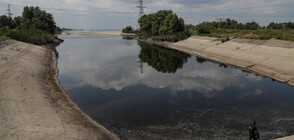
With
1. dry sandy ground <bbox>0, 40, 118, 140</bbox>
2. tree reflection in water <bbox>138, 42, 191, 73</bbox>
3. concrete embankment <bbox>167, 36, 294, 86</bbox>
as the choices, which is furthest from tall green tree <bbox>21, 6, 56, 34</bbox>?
dry sandy ground <bbox>0, 40, 118, 140</bbox>

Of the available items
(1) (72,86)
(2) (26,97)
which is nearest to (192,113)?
(2) (26,97)

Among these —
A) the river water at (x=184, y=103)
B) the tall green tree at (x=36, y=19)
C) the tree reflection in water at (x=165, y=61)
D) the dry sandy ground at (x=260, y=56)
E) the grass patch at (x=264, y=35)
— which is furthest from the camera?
the tall green tree at (x=36, y=19)

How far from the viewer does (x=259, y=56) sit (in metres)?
42.1

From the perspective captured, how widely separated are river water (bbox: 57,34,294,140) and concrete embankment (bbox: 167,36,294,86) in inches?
116

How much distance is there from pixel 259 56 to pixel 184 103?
98.0 feet

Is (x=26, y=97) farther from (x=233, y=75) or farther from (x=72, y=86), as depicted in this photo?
(x=233, y=75)

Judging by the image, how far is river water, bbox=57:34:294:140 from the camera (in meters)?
15.7

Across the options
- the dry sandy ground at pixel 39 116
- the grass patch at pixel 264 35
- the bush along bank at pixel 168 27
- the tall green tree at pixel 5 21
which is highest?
the tall green tree at pixel 5 21

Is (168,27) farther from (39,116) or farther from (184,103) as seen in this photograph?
(39,116)

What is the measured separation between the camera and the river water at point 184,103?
15.7m

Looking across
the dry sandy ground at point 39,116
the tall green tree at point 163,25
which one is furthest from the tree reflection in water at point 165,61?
the tall green tree at point 163,25

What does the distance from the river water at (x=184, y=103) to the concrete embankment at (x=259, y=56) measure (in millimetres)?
2941

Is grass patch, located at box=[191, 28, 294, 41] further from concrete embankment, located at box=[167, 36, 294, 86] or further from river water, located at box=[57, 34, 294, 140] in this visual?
river water, located at box=[57, 34, 294, 140]

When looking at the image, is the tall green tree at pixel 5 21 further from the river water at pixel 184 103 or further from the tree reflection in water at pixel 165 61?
the river water at pixel 184 103
